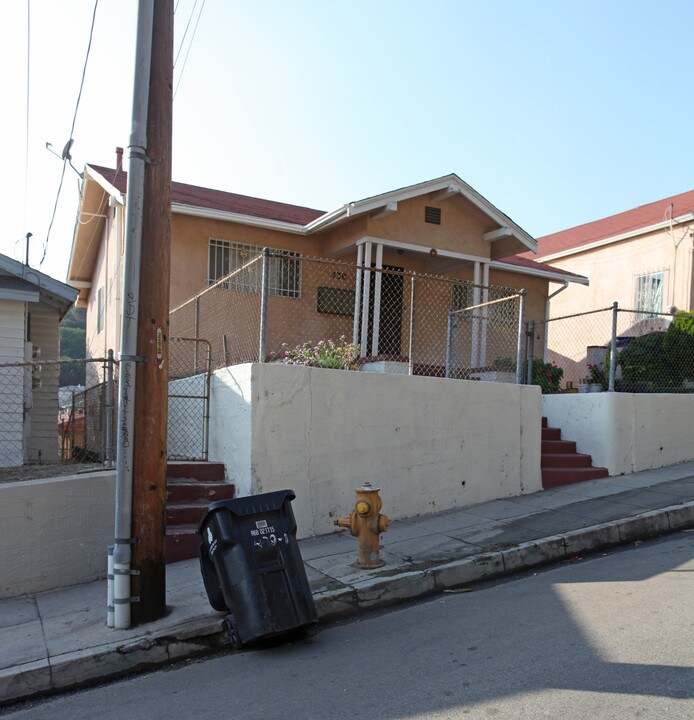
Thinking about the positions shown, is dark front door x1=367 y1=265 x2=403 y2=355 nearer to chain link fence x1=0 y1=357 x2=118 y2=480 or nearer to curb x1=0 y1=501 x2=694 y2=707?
chain link fence x1=0 y1=357 x2=118 y2=480

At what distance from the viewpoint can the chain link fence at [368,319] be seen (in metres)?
9.95

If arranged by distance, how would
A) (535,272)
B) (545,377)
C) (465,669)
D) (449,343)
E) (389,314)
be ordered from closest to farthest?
(465,669) → (449,343) → (545,377) → (389,314) → (535,272)

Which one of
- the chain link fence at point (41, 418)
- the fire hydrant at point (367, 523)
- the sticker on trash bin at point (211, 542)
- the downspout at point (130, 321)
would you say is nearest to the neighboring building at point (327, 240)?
the chain link fence at point (41, 418)

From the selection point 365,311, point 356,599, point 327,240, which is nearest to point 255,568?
point 356,599

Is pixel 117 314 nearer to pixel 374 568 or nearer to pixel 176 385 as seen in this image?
pixel 176 385

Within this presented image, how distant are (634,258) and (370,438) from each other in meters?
12.3

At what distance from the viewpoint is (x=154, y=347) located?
16.6 ft

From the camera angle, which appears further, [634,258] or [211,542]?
[634,258]

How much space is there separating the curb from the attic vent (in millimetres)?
7347

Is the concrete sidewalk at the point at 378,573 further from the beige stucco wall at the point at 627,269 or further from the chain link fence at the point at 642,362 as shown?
the beige stucco wall at the point at 627,269

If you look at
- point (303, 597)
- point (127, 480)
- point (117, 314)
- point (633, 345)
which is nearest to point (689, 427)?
point (633, 345)

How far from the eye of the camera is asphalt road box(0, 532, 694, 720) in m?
3.57

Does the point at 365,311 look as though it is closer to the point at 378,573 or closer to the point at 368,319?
the point at 368,319

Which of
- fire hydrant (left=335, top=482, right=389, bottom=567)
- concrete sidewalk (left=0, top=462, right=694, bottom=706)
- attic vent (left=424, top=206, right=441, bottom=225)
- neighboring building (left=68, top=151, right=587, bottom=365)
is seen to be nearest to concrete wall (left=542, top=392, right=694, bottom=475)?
concrete sidewalk (left=0, top=462, right=694, bottom=706)
